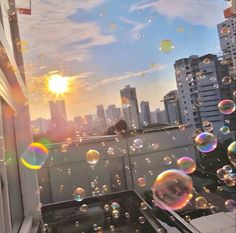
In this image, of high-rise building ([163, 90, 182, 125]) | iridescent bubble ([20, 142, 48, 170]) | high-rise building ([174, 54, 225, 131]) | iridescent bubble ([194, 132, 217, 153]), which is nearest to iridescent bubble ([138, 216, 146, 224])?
iridescent bubble ([194, 132, 217, 153])

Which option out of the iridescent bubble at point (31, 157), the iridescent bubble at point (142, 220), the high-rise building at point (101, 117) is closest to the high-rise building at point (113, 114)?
the high-rise building at point (101, 117)

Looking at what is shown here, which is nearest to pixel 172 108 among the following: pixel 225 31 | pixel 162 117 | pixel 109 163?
pixel 162 117

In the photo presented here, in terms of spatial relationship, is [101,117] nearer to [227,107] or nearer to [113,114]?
[113,114]

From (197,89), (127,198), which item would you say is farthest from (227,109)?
(197,89)

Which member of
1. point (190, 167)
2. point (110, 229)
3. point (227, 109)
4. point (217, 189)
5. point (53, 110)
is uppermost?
point (53, 110)

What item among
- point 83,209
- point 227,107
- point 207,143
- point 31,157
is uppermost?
point 227,107

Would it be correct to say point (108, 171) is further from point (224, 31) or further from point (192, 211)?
point (224, 31)

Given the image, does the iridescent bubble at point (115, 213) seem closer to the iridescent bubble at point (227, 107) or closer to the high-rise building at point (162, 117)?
the iridescent bubble at point (227, 107)
